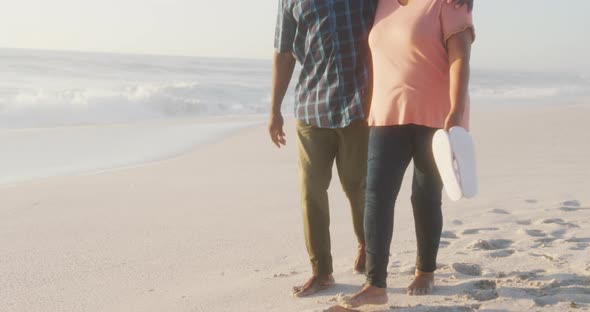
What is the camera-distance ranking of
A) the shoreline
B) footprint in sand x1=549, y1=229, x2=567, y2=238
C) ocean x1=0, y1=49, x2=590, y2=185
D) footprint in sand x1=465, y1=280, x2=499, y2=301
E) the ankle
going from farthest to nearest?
ocean x1=0, y1=49, x2=590, y2=185, the shoreline, footprint in sand x1=549, y1=229, x2=567, y2=238, the ankle, footprint in sand x1=465, y1=280, x2=499, y2=301

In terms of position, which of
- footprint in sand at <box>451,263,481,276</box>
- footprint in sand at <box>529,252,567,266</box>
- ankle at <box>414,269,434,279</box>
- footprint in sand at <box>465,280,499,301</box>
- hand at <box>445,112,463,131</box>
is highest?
hand at <box>445,112,463,131</box>

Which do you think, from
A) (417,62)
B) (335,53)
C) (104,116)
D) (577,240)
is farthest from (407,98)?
(104,116)

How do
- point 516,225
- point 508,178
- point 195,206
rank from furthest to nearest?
1. point 508,178
2. point 195,206
3. point 516,225

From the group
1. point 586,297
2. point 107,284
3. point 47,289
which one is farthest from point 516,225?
point 47,289

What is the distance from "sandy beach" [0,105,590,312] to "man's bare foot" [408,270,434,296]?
0.06 metres

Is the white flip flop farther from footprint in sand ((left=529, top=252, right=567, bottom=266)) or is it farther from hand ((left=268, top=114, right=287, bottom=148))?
footprint in sand ((left=529, top=252, right=567, bottom=266))

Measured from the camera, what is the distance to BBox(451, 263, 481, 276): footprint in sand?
3.33 m

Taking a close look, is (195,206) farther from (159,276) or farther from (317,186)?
(317,186)

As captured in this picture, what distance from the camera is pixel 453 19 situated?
8.51 ft

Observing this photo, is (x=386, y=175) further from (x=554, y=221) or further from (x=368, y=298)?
(x=554, y=221)

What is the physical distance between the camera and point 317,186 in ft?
10.3

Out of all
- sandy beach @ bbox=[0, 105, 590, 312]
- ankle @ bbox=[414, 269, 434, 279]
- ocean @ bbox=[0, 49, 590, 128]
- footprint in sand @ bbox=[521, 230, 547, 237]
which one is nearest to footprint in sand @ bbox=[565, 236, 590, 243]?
sandy beach @ bbox=[0, 105, 590, 312]

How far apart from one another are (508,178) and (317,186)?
3387 mm

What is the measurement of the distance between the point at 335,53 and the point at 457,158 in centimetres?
77
